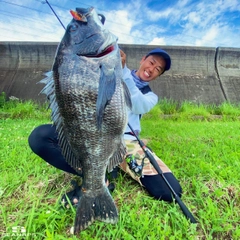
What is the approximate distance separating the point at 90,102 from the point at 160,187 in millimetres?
1222

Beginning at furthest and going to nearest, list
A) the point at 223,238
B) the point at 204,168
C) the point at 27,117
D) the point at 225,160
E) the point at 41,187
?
the point at 27,117 < the point at 225,160 < the point at 204,168 < the point at 41,187 < the point at 223,238

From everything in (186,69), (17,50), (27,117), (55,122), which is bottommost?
(27,117)

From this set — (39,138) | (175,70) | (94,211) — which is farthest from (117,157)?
(175,70)

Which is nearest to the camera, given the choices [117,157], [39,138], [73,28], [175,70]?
[73,28]

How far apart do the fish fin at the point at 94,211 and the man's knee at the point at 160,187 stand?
70 cm

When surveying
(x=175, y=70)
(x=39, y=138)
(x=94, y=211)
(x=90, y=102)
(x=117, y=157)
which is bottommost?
(x=175, y=70)

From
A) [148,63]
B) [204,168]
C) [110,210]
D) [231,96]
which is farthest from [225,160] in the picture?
[231,96]

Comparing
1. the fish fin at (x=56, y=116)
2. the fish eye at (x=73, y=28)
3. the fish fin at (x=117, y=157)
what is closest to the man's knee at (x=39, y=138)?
the fish fin at (x=56, y=116)

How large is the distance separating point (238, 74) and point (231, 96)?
51.5 inches

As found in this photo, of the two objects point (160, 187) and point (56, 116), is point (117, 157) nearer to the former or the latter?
point (56, 116)

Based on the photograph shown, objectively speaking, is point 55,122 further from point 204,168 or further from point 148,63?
point 204,168

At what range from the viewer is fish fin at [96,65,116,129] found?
1.52 meters

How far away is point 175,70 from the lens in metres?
9.95

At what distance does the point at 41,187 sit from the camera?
243cm
